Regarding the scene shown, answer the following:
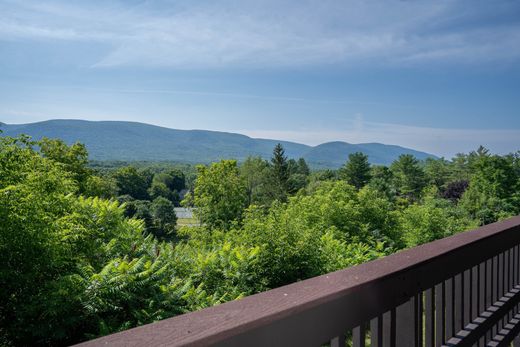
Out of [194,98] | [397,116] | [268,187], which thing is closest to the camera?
[268,187]

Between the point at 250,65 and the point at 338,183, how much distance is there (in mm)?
37431

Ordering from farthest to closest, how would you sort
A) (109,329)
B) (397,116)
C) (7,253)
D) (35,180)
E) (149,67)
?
(397,116)
(149,67)
(35,180)
(7,253)
(109,329)

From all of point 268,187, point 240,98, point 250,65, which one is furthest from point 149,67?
point 240,98

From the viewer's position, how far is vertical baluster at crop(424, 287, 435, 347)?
4.99ft

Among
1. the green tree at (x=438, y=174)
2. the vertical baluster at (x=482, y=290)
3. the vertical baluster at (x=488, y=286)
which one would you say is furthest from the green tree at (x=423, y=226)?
the green tree at (x=438, y=174)

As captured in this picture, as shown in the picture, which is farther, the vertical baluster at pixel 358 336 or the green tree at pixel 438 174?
the green tree at pixel 438 174

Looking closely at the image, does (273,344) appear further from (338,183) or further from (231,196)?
(231,196)

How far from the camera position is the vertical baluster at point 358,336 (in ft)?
3.46

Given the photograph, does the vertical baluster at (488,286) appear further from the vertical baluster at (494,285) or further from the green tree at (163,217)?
the green tree at (163,217)

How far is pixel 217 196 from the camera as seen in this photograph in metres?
40.3

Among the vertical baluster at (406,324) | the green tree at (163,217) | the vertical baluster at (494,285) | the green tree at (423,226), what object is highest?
the vertical baluster at (406,324)

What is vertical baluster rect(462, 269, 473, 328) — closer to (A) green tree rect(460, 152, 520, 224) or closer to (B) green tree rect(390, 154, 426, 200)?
(A) green tree rect(460, 152, 520, 224)

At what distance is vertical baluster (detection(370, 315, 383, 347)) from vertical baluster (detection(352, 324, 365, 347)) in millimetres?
95

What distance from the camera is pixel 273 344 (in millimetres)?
791
